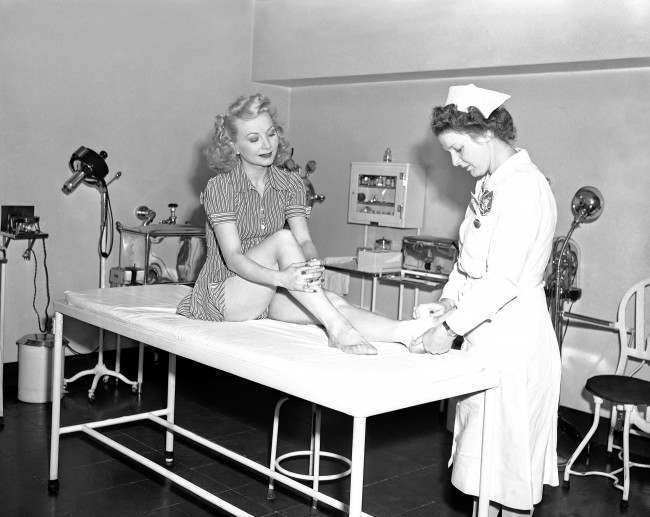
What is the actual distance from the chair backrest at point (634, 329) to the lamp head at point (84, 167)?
108 inches

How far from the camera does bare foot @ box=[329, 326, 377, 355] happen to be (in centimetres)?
215

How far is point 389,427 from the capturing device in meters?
3.82

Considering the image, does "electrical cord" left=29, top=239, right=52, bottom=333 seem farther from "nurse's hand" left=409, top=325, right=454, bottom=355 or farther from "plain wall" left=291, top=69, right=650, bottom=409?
"nurse's hand" left=409, top=325, right=454, bottom=355

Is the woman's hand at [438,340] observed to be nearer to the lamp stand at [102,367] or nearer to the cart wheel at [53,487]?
the cart wheel at [53,487]

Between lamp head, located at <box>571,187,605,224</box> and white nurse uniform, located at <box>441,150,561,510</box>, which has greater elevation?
lamp head, located at <box>571,187,605,224</box>

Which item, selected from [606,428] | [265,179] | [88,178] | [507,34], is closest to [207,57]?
[88,178]

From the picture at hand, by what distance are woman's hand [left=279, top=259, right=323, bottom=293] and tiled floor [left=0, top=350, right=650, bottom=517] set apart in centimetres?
94

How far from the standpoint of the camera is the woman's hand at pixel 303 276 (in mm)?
2297

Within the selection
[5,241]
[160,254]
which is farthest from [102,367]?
[5,241]

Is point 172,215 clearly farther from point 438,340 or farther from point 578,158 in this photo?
point 438,340

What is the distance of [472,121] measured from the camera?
7.27 ft

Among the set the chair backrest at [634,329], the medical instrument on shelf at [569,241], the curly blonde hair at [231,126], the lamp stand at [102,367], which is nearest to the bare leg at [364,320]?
the curly blonde hair at [231,126]

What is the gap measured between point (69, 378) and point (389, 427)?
5.68 feet

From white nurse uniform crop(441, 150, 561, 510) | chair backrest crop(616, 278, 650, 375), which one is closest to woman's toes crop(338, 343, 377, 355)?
white nurse uniform crop(441, 150, 561, 510)
